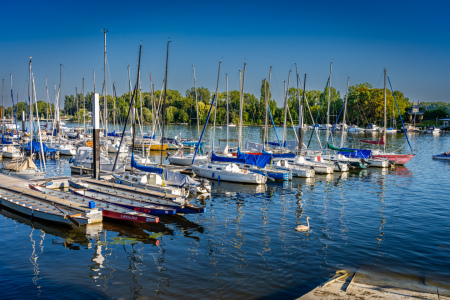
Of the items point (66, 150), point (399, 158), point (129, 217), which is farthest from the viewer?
point (66, 150)

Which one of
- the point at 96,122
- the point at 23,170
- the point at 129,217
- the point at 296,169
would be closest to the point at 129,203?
the point at 129,217

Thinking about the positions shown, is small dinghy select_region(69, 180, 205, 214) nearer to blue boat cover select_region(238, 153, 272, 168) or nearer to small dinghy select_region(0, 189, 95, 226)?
small dinghy select_region(0, 189, 95, 226)

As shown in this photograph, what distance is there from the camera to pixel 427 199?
37438 millimetres

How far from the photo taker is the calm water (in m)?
18.1

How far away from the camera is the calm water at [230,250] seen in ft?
59.3

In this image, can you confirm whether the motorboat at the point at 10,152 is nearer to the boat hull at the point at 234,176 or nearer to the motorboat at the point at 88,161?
the motorboat at the point at 88,161

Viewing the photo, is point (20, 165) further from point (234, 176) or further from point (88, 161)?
point (234, 176)

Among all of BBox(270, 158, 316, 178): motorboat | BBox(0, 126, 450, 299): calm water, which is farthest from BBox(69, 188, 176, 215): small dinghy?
BBox(270, 158, 316, 178): motorboat

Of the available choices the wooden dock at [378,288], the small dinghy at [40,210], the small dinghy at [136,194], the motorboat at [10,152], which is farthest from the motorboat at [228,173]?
the motorboat at [10,152]

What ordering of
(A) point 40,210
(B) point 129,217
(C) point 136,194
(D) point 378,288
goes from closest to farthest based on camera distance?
(D) point 378,288
(B) point 129,217
(A) point 40,210
(C) point 136,194

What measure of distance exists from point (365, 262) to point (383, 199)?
18037 mm

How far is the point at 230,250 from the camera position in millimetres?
22734

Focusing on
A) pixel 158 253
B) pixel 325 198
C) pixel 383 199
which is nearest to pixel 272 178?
pixel 325 198

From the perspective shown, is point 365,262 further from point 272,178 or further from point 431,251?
point 272,178
